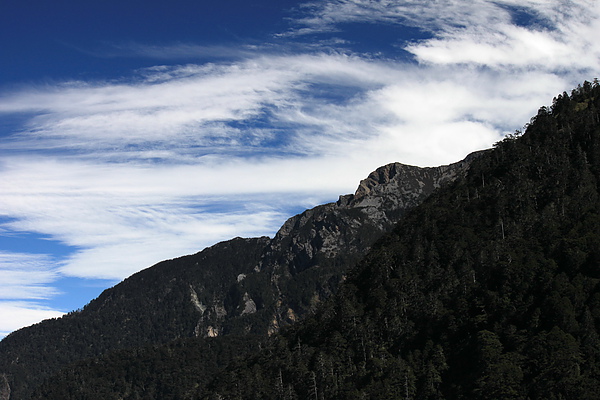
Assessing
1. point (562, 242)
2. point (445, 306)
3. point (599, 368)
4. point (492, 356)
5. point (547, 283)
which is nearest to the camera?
point (599, 368)

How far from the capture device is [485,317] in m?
177

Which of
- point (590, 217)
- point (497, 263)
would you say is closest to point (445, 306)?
point (497, 263)

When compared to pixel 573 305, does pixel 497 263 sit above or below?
above

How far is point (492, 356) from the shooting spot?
514 feet

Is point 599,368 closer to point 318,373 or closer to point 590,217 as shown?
point 590,217

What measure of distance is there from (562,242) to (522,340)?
121 ft

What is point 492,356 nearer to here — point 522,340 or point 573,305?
point 522,340

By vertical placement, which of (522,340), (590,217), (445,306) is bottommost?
(522,340)

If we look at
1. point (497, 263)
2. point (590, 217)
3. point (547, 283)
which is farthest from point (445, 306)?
point (590, 217)

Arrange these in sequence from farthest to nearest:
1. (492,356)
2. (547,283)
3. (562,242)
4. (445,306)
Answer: (445,306), (562,242), (547,283), (492,356)

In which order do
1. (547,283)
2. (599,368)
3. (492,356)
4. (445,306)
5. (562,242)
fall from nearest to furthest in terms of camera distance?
(599,368) → (492,356) → (547,283) → (562,242) → (445,306)

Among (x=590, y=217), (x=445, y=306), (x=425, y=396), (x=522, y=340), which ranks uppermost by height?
(x=590, y=217)

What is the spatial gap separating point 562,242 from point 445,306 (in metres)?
37.6

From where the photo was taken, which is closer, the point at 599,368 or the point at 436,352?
the point at 599,368
